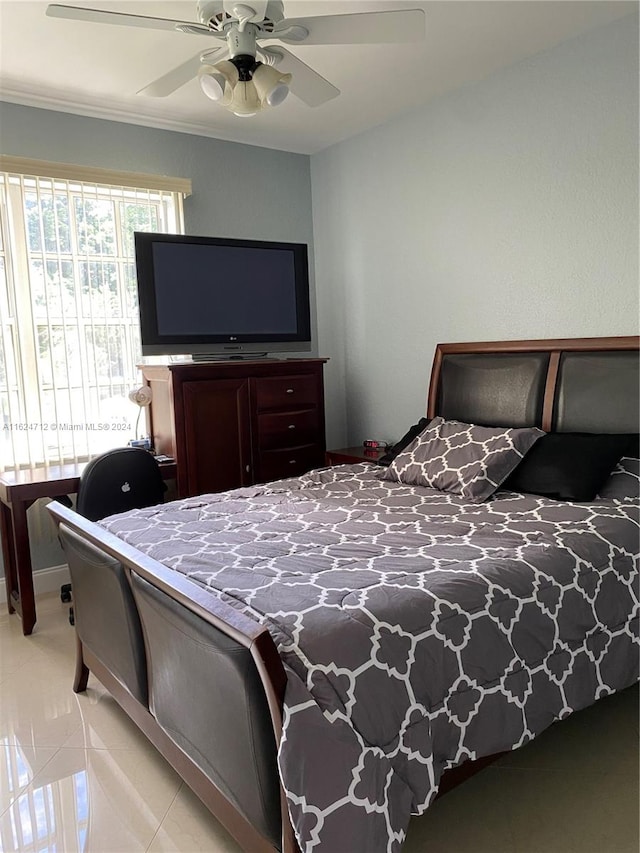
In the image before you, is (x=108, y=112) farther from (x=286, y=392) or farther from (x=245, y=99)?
(x=286, y=392)

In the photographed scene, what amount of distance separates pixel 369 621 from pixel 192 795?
91cm

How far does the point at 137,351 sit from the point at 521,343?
2176 millimetres

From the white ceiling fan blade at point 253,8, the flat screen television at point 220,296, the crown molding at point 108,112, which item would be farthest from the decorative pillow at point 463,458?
the crown molding at point 108,112

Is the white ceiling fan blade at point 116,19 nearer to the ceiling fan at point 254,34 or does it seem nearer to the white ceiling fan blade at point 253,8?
the ceiling fan at point 254,34

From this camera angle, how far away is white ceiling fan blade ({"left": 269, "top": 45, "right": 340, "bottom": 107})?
2296mm

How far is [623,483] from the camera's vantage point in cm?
265

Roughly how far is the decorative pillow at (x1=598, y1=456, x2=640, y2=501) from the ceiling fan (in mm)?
1794

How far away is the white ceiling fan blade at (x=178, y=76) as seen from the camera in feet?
7.36

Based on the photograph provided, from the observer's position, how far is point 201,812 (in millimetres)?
1924

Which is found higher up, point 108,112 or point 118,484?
point 108,112

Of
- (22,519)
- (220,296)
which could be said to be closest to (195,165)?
(220,296)

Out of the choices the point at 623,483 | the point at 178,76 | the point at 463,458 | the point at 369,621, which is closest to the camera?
the point at 369,621

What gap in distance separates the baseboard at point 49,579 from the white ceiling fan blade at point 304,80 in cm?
272

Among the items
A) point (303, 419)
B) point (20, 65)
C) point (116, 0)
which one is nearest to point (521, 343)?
point (303, 419)
